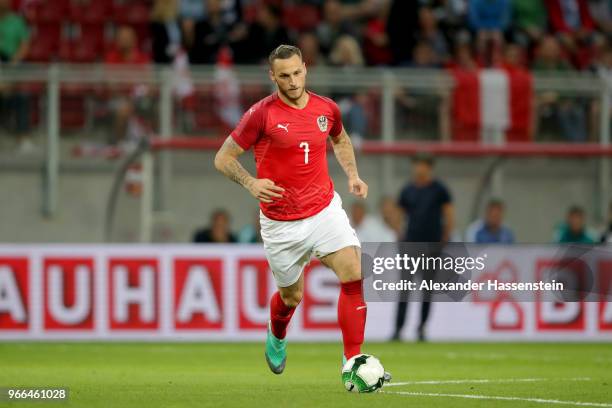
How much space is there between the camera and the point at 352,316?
912cm

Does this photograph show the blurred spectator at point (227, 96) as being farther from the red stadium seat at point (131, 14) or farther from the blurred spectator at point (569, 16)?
the blurred spectator at point (569, 16)

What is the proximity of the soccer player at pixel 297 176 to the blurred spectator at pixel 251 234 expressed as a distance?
305 inches

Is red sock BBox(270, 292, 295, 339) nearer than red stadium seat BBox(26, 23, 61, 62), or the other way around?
red sock BBox(270, 292, 295, 339)

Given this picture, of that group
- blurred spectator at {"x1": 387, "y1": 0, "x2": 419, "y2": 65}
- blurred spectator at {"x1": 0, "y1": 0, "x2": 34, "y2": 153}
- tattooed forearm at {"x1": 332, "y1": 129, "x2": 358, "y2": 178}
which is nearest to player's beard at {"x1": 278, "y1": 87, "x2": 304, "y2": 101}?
tattooed forearm at {"x1": 332, "y1": 129, "x2": 358, "y2": 178}

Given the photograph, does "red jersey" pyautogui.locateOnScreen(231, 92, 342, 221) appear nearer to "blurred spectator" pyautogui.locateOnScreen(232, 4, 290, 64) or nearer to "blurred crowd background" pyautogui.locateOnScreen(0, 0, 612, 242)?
"blurred crowd background" pyautogui.locateOnScreen(0, 0, 612, 242)

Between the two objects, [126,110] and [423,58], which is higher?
[423,58]

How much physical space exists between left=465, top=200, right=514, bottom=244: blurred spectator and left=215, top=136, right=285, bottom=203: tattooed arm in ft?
26.6

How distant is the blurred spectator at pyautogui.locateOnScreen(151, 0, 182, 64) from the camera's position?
19156 mm

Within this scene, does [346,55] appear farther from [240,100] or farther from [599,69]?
[599,69]

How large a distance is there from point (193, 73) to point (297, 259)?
8429 millimetres

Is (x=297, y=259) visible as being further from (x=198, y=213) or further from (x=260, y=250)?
(x=198, y=213)

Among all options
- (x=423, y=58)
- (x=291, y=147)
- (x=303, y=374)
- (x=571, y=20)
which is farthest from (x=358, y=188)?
(x=571, y=20)

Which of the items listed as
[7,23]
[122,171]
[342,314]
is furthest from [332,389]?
[7,23]

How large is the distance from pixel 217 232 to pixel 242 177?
25.6 ft
